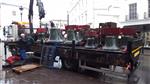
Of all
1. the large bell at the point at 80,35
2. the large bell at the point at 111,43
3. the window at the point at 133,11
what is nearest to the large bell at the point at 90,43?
the large bell at the point at 111,43

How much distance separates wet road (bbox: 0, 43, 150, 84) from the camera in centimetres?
905

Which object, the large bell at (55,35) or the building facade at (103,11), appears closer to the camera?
the large bell at (55,35)

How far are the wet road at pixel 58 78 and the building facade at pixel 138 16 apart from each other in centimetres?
2014

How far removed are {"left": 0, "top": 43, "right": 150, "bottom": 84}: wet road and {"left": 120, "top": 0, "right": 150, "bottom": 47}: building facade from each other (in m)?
20.1

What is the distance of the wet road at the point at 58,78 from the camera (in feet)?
29.7

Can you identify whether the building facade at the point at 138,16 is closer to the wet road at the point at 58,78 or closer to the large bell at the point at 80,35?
the large bell at the point at 80,35

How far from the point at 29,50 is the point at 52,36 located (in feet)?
6.47

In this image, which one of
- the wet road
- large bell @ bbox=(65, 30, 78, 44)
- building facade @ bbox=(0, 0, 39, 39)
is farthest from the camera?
building facade @ bbox=(0, 0, 39, 39)

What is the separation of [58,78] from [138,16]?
24.8m

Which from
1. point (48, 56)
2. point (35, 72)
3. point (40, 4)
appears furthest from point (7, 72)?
point (40, 4)

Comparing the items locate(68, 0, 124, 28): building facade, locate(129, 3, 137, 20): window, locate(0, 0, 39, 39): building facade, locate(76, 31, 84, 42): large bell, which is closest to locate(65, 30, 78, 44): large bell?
locate(76, 31, 84, 42): large bell

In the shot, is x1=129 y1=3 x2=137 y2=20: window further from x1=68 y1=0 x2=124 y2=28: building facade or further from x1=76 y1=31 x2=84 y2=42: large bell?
x1=76 y1=31 x2=84 y2=42: large bell

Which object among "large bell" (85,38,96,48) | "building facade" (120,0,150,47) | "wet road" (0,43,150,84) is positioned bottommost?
"wet road" (0,43,150,84)

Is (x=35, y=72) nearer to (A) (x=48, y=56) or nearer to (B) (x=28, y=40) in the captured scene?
(A) (x=48, y=56)
